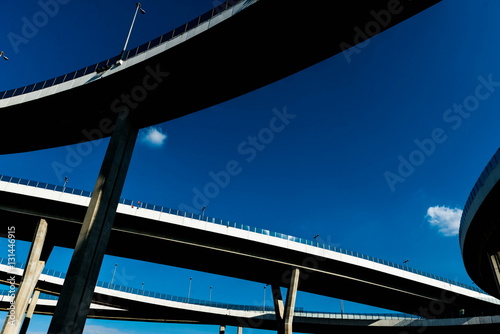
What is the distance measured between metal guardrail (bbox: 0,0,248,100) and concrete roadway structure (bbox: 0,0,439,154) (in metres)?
0.09

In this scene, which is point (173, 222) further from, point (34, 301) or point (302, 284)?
point (34, 301)

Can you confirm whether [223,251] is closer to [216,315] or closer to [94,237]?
[94,237]

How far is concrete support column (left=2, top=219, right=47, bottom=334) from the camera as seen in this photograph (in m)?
27.7

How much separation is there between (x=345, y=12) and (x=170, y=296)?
5465 centimetres

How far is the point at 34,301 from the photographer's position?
5272 cm

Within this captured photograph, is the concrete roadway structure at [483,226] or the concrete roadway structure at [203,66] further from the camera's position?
the concrete roadway structure at [483,226]

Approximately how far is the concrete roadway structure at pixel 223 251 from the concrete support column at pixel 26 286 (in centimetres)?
172

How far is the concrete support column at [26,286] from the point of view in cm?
2771

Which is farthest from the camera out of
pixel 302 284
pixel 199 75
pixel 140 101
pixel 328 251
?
pixel 302 284

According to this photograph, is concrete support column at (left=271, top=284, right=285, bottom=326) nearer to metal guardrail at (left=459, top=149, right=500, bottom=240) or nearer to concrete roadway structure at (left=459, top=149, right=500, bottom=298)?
concrete roadway structure at (left=459, top=149, right=500, bottom=298)

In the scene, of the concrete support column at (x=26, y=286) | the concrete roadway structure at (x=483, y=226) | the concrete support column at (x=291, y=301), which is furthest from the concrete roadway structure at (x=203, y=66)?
the concrete support column at (x=291, y=301)

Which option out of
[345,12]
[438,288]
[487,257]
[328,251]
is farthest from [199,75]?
[438,288]

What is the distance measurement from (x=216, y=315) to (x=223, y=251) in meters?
29.3

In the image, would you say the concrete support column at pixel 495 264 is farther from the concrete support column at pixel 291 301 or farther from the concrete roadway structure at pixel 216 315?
the concrete support column at pixel 291 301
